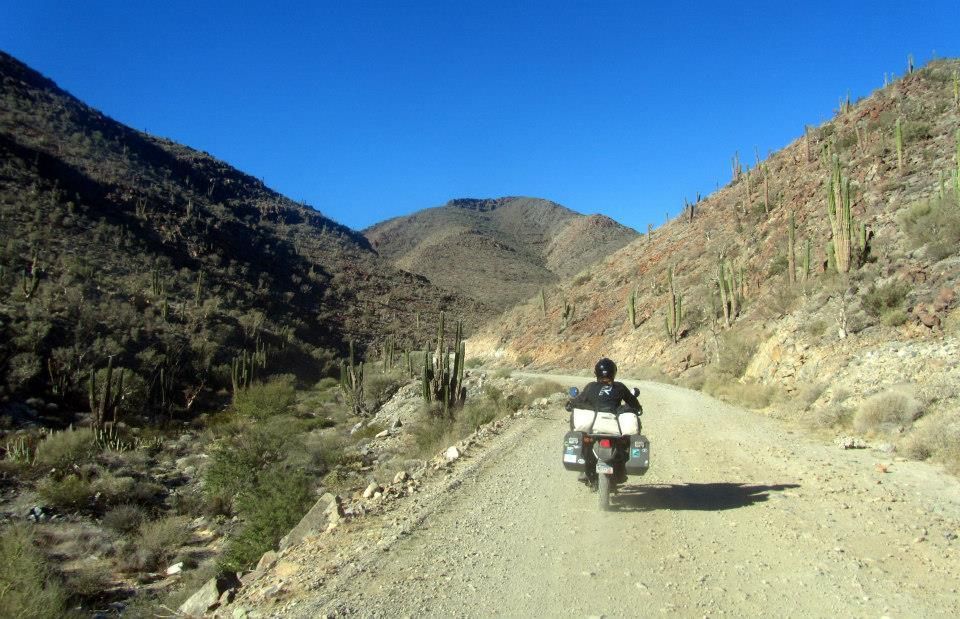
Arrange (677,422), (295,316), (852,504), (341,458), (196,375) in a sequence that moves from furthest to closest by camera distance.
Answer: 1. (295,316)
2. (196,375)
3. (341,458)
4. (677,422)
5. (852,504)

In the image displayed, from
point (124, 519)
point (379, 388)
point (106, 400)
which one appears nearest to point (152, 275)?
point (379, 388)

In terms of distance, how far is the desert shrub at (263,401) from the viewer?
100 feet

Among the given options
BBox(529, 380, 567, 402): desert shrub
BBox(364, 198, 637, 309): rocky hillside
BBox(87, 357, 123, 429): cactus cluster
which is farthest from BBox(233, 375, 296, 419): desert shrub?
BBox(364, 198, 637, 309): rocky hillside

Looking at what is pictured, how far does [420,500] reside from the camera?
24.0 feet

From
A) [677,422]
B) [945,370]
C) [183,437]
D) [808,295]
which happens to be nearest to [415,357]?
[183,437]

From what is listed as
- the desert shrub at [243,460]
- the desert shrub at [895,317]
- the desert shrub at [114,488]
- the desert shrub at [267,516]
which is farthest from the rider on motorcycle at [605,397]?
the desert shrub at [114,488]

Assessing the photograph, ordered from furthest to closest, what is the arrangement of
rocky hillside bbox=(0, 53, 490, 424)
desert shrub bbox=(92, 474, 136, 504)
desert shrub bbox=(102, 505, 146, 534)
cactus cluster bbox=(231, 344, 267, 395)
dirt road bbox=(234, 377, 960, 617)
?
cactus cluster bbox=(231, 344, 267, 395) → rocky hillside bbox=(0, 53, 490, 424) → desert shrub bbox=(92, 474, 136, 504) → desert shrub bbox=(102, 505, 146, 534) → dirt road bbox=(234, 377, 960, 617)

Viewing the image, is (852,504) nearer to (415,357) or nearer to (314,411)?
(314,411)

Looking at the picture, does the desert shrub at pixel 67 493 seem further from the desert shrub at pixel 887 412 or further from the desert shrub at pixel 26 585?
the desert shrub at pixel 887 412

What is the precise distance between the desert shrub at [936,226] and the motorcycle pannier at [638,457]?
41.1 feet

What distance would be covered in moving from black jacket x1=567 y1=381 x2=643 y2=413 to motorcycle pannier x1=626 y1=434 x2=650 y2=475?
40 centimetres

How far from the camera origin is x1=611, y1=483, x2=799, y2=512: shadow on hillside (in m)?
6.54

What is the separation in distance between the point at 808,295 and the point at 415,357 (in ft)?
101

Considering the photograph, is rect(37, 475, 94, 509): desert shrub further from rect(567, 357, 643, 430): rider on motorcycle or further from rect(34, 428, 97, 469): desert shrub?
rect(567, 357, 643, 430): rider on motorcycle
